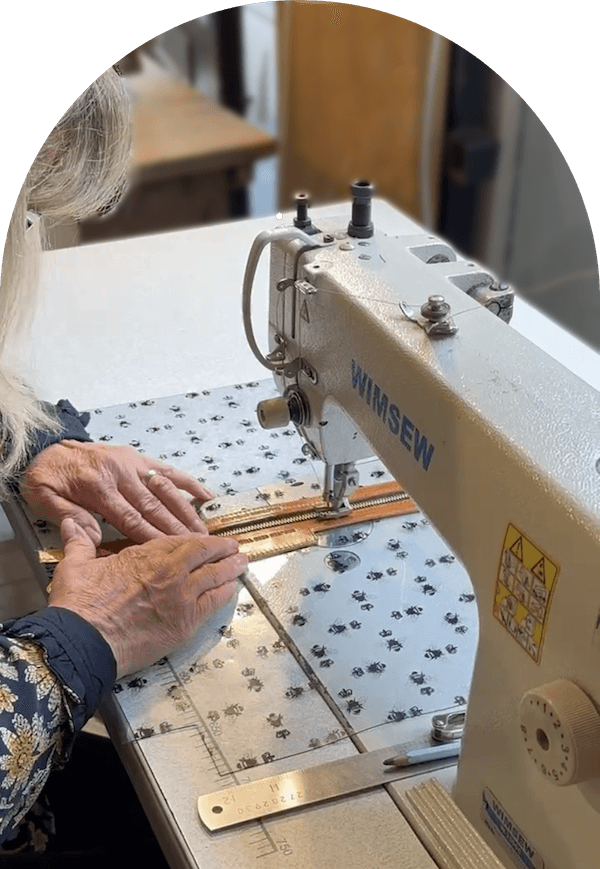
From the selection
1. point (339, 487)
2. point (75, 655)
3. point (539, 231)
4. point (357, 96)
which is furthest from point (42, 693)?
point (539, 231)

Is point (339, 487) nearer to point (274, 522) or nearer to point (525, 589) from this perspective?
point (274, 522)

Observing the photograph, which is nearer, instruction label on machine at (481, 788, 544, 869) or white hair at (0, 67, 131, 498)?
instruction label on machine at (481, 788, 544, 869)

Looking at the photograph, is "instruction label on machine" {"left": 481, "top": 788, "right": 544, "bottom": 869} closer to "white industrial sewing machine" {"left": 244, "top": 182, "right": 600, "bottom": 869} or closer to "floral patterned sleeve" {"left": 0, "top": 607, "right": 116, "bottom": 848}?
"white industrial sewing machine" {"left": 244, "top": 182, "right": 600, "bottom": 869}

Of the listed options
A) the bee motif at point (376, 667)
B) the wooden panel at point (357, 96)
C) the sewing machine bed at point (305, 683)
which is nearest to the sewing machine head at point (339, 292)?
→ the sewing machine bed at point (305, 683)

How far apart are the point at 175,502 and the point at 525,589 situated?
2.31 feet

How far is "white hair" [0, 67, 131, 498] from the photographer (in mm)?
1380

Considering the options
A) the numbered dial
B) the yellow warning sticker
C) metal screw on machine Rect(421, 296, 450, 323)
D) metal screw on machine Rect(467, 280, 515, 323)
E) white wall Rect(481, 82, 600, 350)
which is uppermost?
metal screw on machine Rect(421, 296, 450, 323)

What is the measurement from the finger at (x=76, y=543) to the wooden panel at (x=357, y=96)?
1561 mm

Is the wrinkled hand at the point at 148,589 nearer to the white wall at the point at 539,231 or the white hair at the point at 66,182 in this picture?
the white hair at the point at 66,182

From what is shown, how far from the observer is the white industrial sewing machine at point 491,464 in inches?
34.9

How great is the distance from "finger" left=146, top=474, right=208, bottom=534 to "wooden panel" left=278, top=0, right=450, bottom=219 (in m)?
1.45

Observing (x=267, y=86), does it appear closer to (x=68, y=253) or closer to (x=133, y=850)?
(x=68, y=253)

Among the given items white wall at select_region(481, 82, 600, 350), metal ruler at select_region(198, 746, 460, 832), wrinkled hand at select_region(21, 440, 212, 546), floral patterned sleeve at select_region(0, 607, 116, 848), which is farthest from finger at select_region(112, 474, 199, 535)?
white wall at select_region(481, 82, 600, 350)

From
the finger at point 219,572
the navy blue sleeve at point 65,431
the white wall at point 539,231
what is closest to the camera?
the finger at point 219,572
